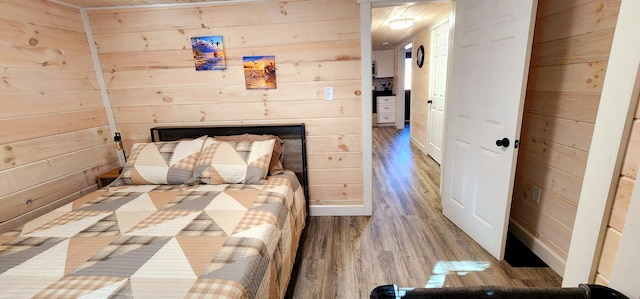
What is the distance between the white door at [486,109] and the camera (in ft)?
5.51

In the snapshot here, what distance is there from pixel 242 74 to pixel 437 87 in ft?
9.50

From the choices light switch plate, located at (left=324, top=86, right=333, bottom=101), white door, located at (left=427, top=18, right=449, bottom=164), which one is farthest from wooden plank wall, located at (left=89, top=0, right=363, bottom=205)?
white door, located at (left=427, top=18, right=449, bottom=164)

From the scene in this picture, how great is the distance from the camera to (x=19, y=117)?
1866mm

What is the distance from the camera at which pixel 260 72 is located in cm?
238

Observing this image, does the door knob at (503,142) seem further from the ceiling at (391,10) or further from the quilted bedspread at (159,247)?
the quilted bedspread at (159,247)

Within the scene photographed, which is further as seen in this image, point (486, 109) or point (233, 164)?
point (233, 164)

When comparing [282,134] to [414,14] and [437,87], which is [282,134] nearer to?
[414,14]

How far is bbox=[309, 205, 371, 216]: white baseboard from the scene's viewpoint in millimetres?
2691

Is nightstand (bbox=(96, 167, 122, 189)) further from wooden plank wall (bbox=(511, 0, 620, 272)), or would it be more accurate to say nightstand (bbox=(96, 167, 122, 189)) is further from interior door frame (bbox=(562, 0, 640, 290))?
wooden plank wall (bbox=(511, 0, 620, 272))

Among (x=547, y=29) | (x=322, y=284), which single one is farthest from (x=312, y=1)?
(x=322, y=284)

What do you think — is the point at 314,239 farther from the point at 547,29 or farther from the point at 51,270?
the point at 547,29

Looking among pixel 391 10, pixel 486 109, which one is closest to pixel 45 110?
pixel 486 109

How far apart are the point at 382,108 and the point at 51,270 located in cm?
718

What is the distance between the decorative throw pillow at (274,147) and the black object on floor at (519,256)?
71.5 inches
